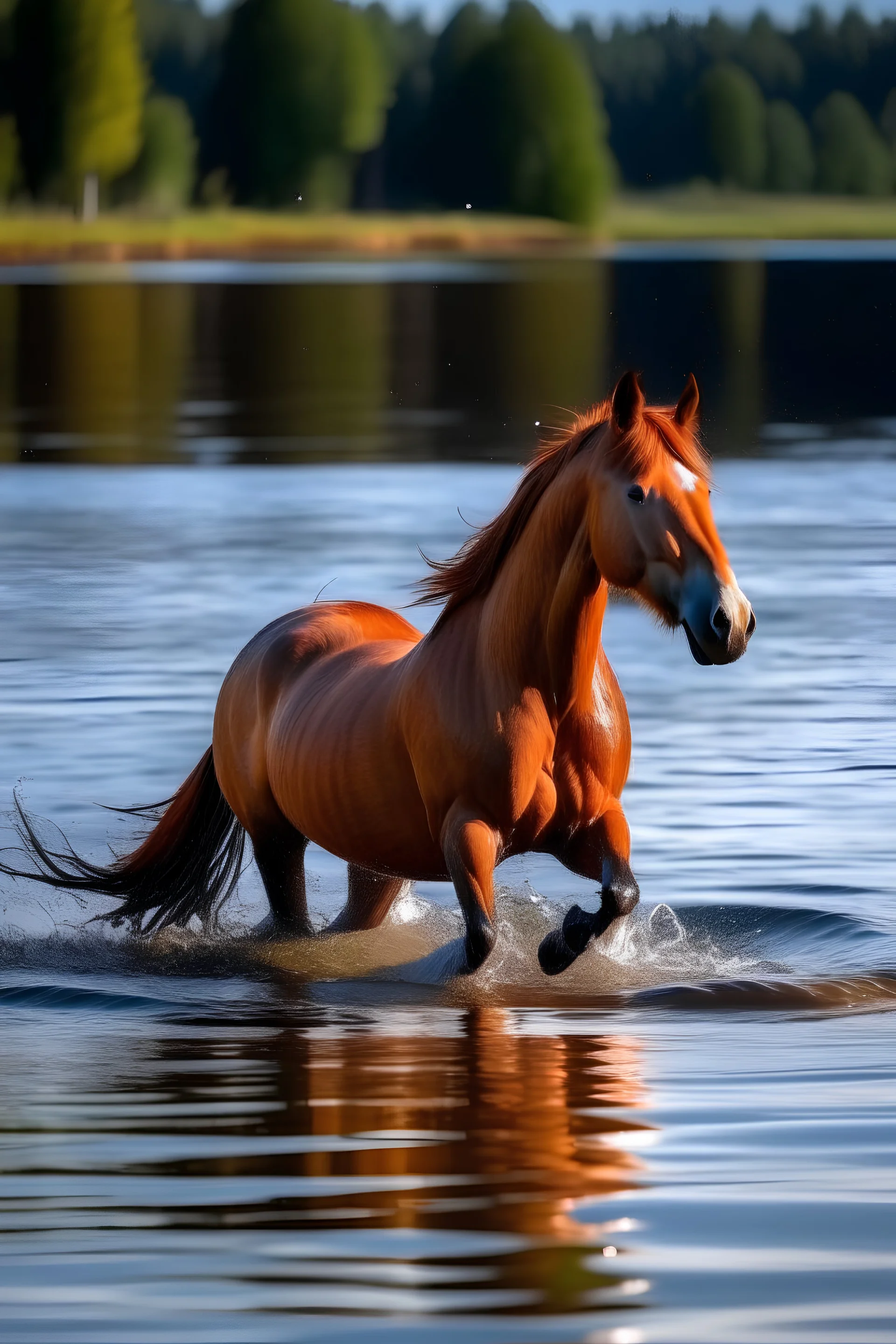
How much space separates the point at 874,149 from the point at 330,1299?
3043 inches

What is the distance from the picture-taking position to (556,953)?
249 inches

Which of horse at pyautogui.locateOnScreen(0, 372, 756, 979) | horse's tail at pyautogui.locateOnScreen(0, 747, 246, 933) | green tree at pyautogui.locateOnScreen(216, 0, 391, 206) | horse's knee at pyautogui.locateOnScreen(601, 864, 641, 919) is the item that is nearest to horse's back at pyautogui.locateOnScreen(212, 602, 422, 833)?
horse at pyautogui.locateOnScreen(0, 372, 756, 979)

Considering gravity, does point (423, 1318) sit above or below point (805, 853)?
above

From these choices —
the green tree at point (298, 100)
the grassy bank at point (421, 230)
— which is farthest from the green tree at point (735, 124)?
the green tree at point (298, 100)

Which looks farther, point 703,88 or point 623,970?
point 703,88

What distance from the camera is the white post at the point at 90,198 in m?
84.5

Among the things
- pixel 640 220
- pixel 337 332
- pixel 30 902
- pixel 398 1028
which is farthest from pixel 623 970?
pixel 640 220

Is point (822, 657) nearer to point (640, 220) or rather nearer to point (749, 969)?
point (749, 969)

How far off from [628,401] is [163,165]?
84837mm

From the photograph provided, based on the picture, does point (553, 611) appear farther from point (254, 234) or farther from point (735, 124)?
point (254, 234)

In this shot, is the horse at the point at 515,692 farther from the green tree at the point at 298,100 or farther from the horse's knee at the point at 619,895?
the green tree at the point at 298,100

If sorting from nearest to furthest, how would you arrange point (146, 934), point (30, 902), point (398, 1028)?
point (398, 1028) → point (146, 934) → point (30, 902)

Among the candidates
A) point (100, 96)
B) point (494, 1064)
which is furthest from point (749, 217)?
point (494, 1064)

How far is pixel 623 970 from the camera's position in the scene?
6.86 m
